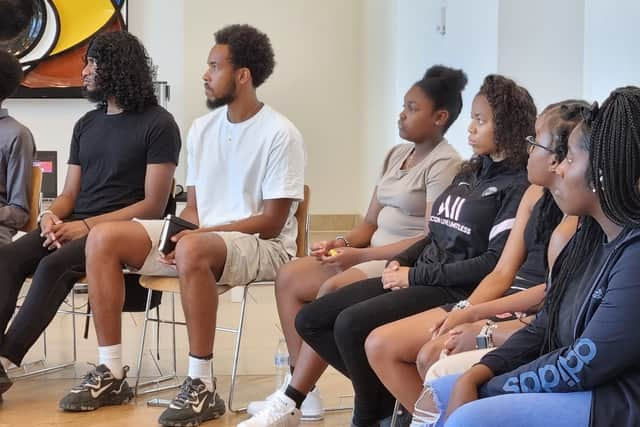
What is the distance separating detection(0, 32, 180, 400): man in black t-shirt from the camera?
3590mm

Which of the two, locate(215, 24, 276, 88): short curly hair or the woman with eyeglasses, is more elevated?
locate(215, 24, 276, 88): short curly hair

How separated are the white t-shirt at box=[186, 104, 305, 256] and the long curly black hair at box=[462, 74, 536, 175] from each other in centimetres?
90

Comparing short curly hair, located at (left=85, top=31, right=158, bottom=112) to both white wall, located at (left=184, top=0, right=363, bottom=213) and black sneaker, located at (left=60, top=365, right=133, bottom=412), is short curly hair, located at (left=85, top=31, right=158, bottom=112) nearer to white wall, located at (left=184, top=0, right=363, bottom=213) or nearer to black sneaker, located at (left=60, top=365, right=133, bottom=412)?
black sneaker, located at (left=60, top=365, right=133, bottom=412)

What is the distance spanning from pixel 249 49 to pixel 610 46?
52.3 inches

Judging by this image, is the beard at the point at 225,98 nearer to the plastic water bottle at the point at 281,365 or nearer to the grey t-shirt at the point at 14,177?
the grey t-shirt at the point at 14,177

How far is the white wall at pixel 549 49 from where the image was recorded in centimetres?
396

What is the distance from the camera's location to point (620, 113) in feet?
5.84

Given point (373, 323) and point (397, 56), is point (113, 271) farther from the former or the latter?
point (397, 56)

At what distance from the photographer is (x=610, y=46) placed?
3.76 m

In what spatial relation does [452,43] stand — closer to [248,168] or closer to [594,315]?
[248,168]

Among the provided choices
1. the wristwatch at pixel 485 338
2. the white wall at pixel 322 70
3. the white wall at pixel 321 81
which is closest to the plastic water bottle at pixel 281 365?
the wristwatch at pixel 485 338

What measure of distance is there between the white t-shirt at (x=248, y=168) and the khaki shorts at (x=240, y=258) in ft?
0.37

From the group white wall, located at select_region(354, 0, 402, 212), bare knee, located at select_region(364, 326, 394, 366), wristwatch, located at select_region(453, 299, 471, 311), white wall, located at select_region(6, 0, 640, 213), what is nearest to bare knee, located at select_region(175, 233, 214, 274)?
bare knee, located at select_region(364, 326, 394, 366)

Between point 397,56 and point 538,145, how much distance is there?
4312 mm
